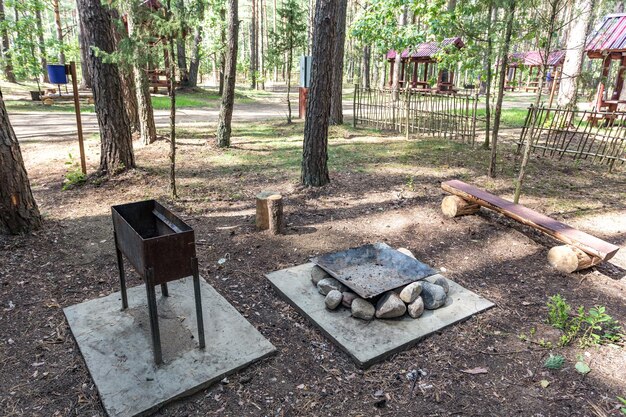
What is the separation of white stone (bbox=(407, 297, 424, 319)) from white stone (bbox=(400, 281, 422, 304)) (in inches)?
1.7

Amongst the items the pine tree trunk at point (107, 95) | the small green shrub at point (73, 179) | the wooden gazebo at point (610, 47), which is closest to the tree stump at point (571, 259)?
the pine tree trunk at point (107, 95)

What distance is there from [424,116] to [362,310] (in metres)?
9.49

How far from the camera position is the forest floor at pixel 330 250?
2.79 m

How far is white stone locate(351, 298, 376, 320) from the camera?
353 cm

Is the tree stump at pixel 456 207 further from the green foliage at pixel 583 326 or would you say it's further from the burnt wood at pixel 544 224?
the green foliage at pixel 583 326

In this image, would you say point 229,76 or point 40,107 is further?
point 40,107

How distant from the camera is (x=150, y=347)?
312 centimetres

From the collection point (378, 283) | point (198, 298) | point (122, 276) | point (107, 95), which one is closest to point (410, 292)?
point (378, 283)

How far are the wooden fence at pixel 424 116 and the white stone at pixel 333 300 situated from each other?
25.6ft

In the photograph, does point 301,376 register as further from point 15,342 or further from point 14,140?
point 14,140

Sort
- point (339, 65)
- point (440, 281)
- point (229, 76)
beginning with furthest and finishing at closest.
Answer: point (339, 65), point (229, 76), point (440, 281)

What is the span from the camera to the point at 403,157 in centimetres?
944

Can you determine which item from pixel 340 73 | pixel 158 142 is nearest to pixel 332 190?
pixel 158 142

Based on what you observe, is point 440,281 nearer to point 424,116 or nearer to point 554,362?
point 554,362
